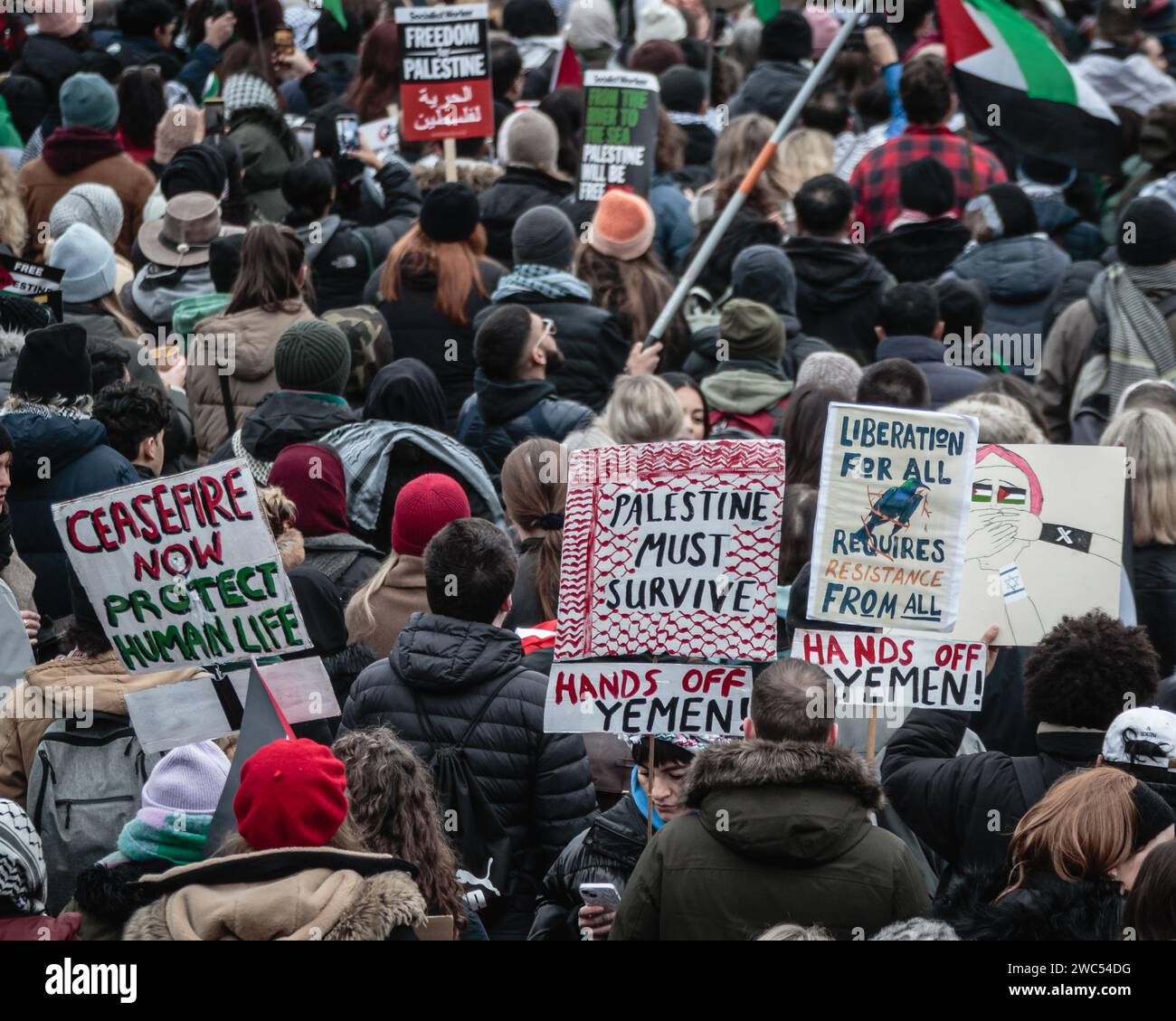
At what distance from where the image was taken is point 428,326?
8.71m

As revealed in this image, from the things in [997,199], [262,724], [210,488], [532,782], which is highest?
[997,199]

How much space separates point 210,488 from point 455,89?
5.86 metres

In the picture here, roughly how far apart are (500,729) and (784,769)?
4.25 ft

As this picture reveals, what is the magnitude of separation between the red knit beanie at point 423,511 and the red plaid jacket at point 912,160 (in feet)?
16.4

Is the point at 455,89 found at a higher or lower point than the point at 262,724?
higher

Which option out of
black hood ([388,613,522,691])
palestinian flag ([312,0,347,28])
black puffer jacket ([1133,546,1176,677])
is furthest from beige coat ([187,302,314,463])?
palestinian flag ([312,0,347,28])

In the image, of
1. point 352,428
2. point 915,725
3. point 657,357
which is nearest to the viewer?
point 915,725

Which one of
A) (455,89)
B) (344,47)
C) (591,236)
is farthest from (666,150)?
(344,47)

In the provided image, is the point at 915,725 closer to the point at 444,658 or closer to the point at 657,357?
the point at 444,658

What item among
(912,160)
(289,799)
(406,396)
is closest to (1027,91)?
(912,160)

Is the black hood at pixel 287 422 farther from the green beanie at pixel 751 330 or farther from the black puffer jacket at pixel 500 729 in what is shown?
the black puffer jacket at pixel 500 729

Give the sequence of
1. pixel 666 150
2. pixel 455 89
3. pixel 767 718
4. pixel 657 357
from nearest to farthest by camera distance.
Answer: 1. pixel 767 718
2. pixel 657 357
3. pixel 455 89
4. pixel 666 150

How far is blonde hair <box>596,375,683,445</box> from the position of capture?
6.84m

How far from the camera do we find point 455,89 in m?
10.3
